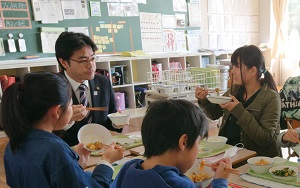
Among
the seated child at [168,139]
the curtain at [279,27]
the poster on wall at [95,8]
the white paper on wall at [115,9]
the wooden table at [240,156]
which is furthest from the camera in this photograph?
the curtain at [279,27]

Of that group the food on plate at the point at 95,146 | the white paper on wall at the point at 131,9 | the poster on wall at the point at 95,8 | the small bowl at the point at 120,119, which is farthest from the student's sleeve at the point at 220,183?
the white paper on wall at the point at 131,9

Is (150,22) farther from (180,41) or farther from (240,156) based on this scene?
(240,156)

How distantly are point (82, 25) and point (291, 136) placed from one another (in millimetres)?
3442

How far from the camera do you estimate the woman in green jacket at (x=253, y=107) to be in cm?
184

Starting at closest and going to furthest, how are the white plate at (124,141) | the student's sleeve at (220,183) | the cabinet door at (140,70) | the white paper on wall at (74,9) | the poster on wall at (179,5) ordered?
the student's sleeve at (220,183)
the white plate at (124,141)
the white paper on wall at (74,9)
the cabinet door at (140,70)
the poster on wall at (179,5)

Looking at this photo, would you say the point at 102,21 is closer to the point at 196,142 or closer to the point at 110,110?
the point at 110,110

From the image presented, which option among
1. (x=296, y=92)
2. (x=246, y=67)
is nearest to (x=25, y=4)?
(x=246, y=67)

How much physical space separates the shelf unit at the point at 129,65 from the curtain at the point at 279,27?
2220mm

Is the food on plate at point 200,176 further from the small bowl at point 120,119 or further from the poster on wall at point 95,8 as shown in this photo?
the poster on wall at point 95,8

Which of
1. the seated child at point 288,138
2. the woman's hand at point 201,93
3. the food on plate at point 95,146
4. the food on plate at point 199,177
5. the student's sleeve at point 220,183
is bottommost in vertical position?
the seated child at point 288,138

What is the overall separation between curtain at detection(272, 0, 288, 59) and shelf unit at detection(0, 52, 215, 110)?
222cm

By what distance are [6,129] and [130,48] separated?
13.2 ft

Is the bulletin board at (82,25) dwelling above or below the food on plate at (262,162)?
above

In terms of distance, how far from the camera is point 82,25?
4441 mm
